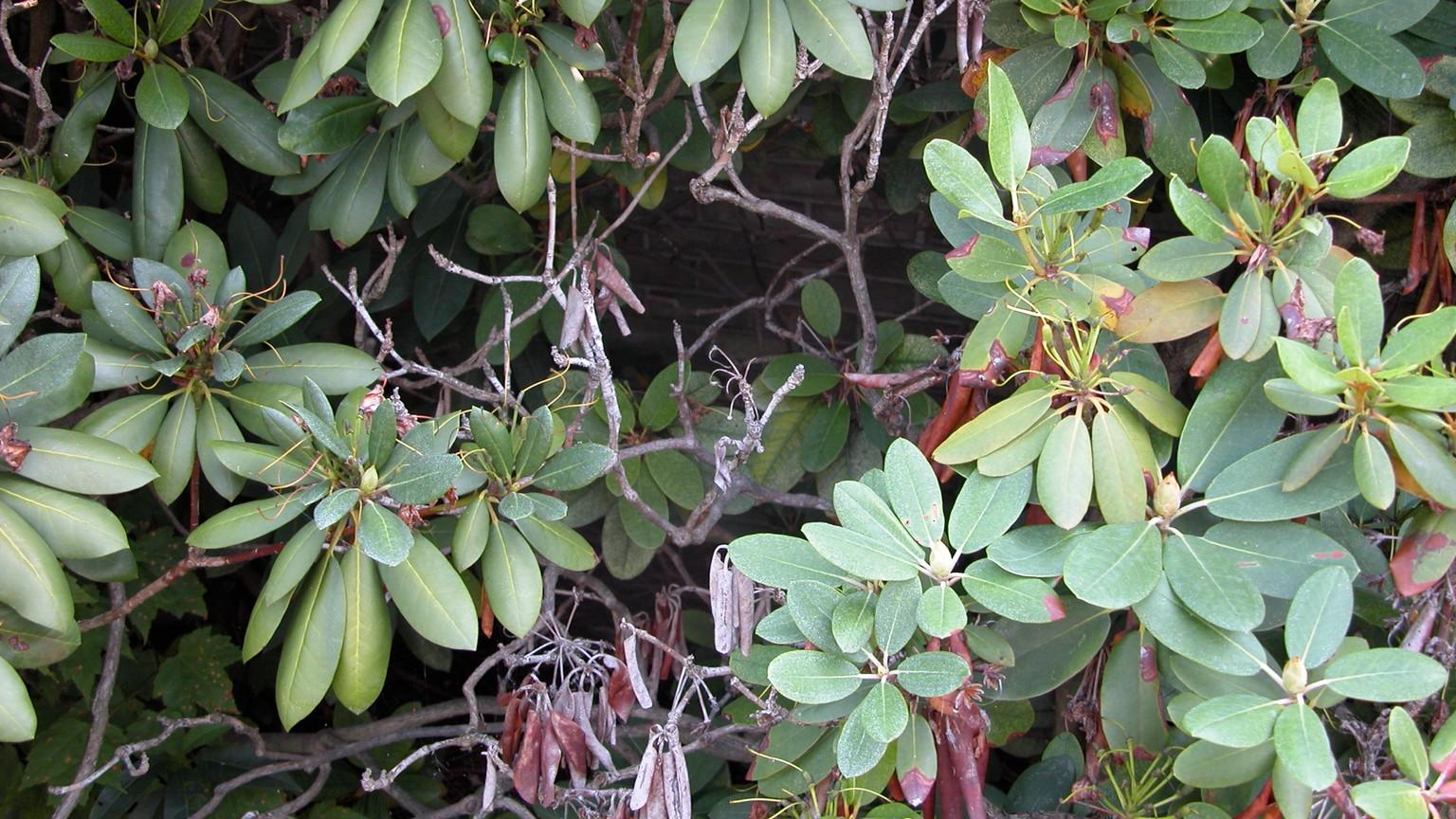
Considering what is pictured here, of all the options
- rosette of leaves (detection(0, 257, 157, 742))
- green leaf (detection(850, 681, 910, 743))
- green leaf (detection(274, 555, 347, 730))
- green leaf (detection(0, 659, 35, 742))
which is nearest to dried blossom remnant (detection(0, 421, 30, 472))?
rosette of leaves (detection(0, 257, 157, 742))

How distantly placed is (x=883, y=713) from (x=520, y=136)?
35.0 inches

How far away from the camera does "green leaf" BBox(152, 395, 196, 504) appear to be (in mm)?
1437

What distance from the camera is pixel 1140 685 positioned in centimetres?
125

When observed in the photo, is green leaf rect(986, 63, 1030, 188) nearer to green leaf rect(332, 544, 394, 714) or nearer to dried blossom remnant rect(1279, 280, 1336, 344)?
dried blossom remnant rect(1279, 280, 1336, 344)

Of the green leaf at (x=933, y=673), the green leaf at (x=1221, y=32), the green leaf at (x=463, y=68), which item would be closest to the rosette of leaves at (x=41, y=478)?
the green leaf at (x=463, y=68)

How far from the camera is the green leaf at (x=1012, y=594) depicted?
3.58ft

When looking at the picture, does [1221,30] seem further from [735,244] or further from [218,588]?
[218,588]

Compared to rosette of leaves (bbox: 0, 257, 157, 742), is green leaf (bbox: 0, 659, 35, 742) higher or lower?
lower

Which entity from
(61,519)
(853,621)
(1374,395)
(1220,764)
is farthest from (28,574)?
(1374,395)

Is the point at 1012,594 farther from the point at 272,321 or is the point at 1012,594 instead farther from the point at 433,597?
the point at 272,321

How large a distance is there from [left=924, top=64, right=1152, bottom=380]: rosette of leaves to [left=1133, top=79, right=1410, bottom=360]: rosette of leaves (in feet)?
0.20

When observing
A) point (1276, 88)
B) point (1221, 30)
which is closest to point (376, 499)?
point (1221, 30)

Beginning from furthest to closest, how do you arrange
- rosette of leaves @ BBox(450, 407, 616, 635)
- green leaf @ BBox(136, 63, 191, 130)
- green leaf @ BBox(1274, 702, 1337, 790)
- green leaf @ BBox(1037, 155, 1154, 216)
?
green leaf @ BBox(136, 63, 191, 130)
rosette of leaves @ BBox(450, 407, 616, 635)
green leaf @ BBox(1037, 155, 1154, 216)
green leaf @ BBox(1274, 702, 1337, 790)

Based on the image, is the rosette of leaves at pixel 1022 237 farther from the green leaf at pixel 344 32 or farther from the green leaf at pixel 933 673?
the green leaf at pixel 344 32
